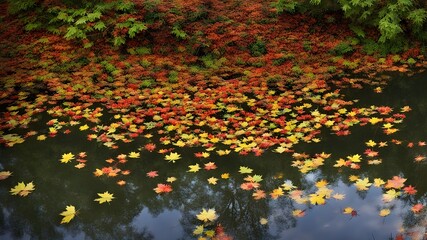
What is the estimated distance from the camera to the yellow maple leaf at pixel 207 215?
4.19 meters

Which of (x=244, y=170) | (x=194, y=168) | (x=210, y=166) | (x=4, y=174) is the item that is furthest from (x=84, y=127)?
(x=244, y=170)

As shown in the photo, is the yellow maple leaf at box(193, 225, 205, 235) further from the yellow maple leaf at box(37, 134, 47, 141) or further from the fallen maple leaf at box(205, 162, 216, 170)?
the yellow maple leaf at box(37, 134, 47, 141)

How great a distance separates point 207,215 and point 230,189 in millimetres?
585

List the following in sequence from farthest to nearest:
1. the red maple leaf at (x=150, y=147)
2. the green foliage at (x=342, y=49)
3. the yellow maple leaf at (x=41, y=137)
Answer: the green foliage at (x=342, y=49) < the yellow maple leaf at (x=41, y=137) < the red maple leaf at (x=150, y=147)

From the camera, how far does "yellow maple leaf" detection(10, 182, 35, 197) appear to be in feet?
15.3

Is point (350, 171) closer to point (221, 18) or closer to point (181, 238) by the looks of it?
point (181, 238)

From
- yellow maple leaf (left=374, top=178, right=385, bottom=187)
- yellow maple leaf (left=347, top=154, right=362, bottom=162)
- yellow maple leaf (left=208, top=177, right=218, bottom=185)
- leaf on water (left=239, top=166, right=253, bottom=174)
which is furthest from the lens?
yellow maple leaf (left=347, top=154, right=362, bottom=162)

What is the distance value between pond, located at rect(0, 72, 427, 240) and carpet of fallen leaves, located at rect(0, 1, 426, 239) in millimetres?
56

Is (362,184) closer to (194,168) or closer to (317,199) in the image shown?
(317,199)

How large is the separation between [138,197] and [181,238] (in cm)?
94

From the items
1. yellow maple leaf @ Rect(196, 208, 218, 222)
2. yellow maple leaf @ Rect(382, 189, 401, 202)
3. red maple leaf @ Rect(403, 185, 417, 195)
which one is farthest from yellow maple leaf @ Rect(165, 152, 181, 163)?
red maple leaf @ Rect(403, 185, 417, 195)

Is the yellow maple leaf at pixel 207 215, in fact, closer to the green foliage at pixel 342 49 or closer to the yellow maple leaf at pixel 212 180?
the yellow maple leaf at pixel 212 180

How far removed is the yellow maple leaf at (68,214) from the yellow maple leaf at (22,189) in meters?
0.68

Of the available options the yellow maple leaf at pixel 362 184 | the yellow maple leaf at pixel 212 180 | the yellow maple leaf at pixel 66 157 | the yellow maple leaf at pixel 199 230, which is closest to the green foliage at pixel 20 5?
the yellow maple leaf at pixel 66 157
